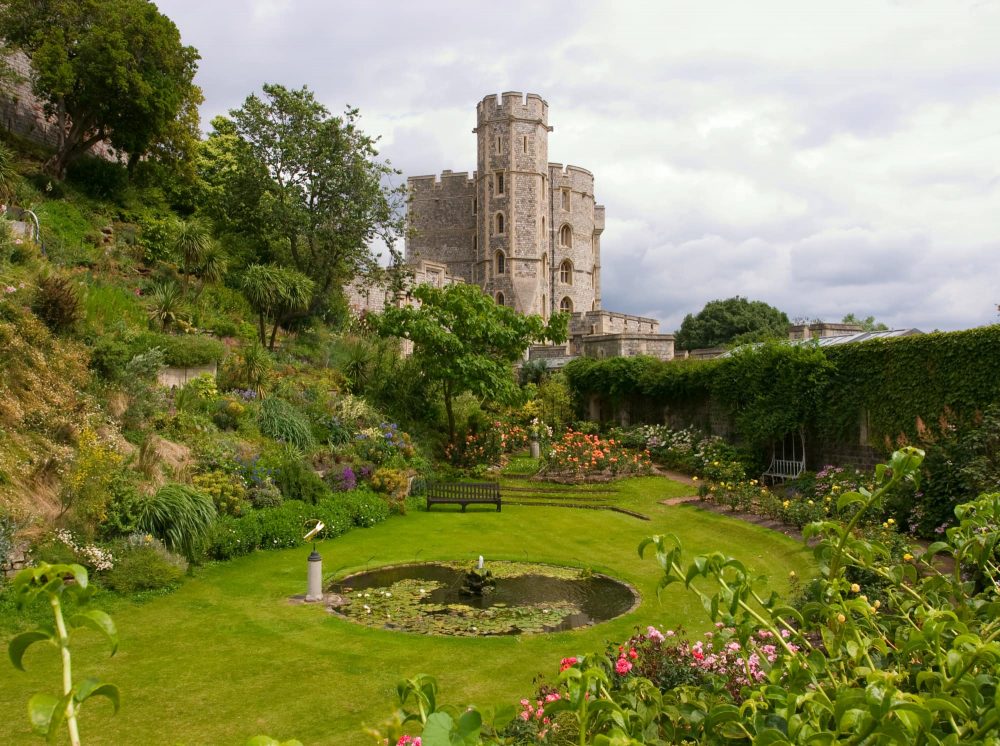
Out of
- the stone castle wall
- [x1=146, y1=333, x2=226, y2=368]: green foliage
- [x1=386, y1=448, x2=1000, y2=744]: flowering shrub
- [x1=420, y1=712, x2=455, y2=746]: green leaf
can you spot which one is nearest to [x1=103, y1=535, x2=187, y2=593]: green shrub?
[x1=146, y1=333, x2=226, y2=368]: green foliage

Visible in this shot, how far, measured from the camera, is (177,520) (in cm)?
947

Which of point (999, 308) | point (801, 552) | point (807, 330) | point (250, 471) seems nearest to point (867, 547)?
point (801, 552)

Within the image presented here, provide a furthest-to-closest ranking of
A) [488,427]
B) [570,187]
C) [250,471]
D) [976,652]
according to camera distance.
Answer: [570,187] → [488,427] → [250,471] → [976,652]

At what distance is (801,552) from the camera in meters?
11.1

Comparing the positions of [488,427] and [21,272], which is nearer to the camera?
[21,272]

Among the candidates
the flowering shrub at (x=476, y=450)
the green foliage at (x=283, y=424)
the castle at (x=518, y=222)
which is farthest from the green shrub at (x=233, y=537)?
the castle at (x=518, y=222)

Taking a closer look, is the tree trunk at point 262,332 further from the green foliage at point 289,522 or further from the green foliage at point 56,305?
the green foliage at point 289,522

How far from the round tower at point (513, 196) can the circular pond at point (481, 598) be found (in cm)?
3624

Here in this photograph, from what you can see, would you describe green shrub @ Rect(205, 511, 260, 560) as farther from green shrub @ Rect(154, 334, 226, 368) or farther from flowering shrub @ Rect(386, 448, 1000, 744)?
flowering shrub @ Rect(386, 448, 1000, 744)

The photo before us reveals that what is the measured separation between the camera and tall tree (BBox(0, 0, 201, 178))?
63.3ft

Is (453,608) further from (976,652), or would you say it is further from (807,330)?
(807,330)

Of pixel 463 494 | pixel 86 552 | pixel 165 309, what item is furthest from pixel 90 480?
pixel 165 309

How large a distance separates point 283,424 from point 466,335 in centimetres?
524

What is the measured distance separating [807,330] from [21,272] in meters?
21.3
